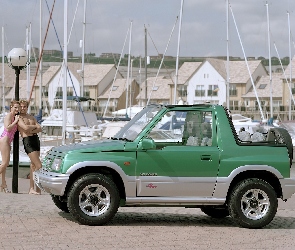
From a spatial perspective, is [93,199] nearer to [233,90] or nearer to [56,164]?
[56,164]

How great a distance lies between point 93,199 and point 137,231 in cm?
92

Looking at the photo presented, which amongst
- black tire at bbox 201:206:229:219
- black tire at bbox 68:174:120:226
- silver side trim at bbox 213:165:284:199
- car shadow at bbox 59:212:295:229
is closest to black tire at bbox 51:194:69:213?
car shadow at bbox 59:212:295:229

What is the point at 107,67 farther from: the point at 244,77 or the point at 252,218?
the point at 252,218

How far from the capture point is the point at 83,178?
11.2 m

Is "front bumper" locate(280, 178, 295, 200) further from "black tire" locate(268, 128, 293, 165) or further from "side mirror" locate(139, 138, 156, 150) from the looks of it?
"side mirror" locate(139, 138, 156, 150)

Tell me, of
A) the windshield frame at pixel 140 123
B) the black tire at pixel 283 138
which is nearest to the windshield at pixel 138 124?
the windshield frame at pixel 140 123

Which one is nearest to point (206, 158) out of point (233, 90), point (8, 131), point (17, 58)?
point (8, 131)

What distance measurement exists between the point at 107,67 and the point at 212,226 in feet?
420

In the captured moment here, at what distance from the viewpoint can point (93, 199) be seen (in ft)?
36.9

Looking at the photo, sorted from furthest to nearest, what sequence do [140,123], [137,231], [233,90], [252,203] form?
[233,90], [140,123], [252,203], [137,231]

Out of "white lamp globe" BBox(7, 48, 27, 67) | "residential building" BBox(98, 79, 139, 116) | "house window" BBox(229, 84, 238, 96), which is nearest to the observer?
"white lamp globe" BBox(7, 48, 27, 67)

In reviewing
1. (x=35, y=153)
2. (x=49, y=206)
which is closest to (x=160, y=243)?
(x=49, y=206)

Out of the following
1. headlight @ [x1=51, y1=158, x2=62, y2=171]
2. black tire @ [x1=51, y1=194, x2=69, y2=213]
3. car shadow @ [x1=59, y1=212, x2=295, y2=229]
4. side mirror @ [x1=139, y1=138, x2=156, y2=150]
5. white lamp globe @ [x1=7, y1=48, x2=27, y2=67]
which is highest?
white lamp globe @ [x1=7, y1=48, x2=27, y2=67]

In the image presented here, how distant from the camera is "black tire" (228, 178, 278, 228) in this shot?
37.6ft
